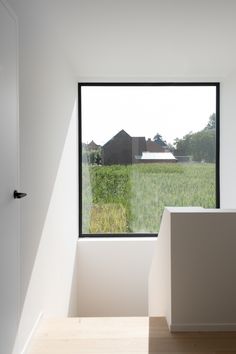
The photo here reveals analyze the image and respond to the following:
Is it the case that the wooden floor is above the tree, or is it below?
below

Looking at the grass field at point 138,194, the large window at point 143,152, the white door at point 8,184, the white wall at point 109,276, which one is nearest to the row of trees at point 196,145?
the large window at point 143,152

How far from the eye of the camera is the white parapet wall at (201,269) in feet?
9.33

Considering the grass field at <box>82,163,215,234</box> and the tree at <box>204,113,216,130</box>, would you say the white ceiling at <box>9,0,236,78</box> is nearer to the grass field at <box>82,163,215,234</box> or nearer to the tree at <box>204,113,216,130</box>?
the tree at <box>204,113,216,130</box>

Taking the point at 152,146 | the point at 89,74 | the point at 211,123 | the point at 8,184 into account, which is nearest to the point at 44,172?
the point at 8,184

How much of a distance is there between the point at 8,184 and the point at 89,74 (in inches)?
123

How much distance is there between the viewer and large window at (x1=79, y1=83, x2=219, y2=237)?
555 centimetres

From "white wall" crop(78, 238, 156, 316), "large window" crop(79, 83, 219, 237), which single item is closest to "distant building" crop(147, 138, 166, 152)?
"large window" crop(79, 83, 219, 237)

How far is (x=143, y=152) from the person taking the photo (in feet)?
18.4

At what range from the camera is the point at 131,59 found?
432 centimetres

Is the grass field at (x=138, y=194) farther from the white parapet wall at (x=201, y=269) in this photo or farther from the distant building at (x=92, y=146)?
the white parapet wall at (x=201, y=269)

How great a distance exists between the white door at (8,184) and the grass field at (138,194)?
3150 millimetres

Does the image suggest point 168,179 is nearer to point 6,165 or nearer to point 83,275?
point 83,275

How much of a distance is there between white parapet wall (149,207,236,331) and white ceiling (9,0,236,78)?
1549 millimetres

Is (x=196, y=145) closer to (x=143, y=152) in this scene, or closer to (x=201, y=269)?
(x=143, y=152)
